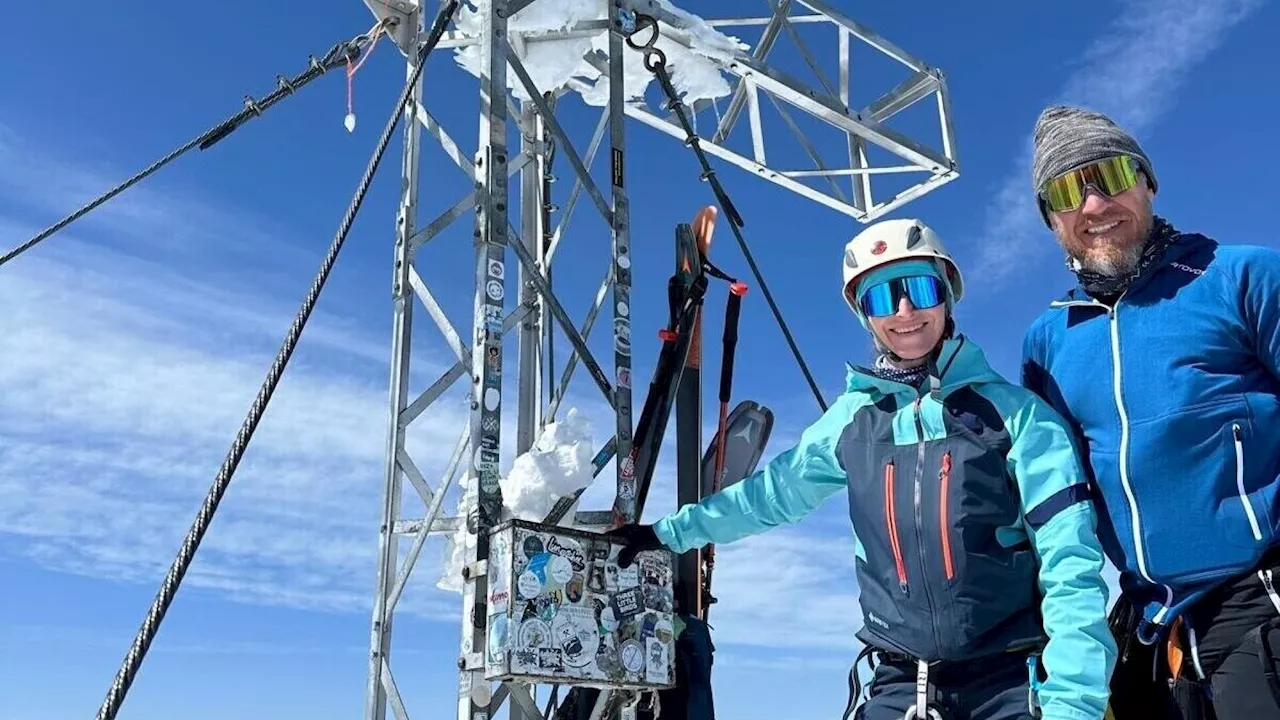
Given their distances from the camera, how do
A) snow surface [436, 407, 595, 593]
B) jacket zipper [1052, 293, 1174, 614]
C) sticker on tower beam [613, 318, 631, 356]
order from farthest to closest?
1. sticker on tower beam [613, 318, 631, 356]
2. snow surface [436, 407, 595, 593]
3. jacket zipper [1052, 293, 1174, 614]

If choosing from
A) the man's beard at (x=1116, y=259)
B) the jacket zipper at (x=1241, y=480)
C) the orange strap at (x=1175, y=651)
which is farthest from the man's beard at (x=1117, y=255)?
the orange strap at (x=1175, y=651)

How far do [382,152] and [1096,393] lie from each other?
229 centimetres

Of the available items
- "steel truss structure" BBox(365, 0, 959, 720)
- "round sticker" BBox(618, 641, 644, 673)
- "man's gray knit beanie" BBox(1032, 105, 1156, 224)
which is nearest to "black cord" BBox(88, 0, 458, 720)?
"steel truss structure" BBox(365, 0, 959, 720)

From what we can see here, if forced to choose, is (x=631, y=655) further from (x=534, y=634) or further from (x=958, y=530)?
(x=958, y=530)

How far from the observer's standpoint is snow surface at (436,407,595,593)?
342cm

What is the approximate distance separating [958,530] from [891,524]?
170 millimetres

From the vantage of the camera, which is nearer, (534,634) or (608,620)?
(534,634)

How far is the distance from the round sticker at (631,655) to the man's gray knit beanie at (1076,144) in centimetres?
178

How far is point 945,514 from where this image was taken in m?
2.42

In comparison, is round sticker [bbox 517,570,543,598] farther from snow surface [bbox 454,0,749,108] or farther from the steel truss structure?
snow surface [bbox 454,0,749,108]

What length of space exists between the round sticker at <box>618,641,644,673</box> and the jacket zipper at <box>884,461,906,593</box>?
113 centimetres

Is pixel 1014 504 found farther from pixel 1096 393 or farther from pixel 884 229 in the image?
pixel 884 229

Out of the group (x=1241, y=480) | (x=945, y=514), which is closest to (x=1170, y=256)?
(x=1241, y=480)

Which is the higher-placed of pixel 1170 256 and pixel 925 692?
pixel 1170 256
